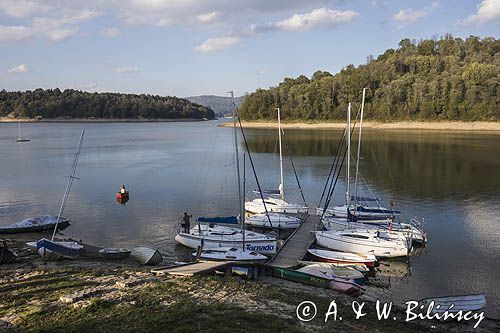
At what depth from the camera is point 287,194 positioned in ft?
139

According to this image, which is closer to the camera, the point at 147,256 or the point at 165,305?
the point at 165,305

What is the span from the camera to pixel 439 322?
1622 centimetres

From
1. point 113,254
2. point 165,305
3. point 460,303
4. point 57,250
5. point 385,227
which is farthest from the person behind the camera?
point 385,227

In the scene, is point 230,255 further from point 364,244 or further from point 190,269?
point 364,244

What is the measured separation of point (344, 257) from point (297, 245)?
3.13 meters

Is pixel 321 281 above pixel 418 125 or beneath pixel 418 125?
beneath

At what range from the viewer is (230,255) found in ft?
76.3

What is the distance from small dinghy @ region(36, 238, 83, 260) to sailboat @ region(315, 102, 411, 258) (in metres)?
13.6

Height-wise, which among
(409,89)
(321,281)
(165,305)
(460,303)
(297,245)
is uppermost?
(409,89)

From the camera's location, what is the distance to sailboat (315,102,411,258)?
82.6 ft

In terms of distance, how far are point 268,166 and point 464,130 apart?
8565 cm

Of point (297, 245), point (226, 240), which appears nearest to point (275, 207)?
point (297, 245)

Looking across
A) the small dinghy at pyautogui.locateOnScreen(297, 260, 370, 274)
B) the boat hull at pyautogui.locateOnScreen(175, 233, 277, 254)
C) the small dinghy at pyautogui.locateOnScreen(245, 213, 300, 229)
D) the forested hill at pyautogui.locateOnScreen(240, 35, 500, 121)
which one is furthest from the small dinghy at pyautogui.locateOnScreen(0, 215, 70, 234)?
the forested hill at pyautogui.locateOnScreen(240, 35, 500, 121)

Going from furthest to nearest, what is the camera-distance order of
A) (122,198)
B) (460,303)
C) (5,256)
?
(122,198) → (5,256) → (460,303)
